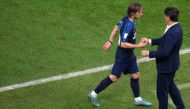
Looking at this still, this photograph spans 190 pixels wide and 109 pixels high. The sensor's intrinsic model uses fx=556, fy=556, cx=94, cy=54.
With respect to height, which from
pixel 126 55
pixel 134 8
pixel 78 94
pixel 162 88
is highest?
pixel 134 8

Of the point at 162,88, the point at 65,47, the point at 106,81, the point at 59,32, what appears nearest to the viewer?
the point at 162,88

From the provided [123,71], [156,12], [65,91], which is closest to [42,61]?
[65,91]

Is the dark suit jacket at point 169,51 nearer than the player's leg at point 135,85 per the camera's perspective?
Yes

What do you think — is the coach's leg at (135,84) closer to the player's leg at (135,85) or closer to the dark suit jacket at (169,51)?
the player's leg at (135,85)

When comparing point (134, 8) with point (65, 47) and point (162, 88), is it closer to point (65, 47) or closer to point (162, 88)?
point (162, 88)

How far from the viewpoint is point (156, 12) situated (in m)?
13.6

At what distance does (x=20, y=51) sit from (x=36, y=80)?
4.48 ft

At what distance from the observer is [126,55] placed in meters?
9.21

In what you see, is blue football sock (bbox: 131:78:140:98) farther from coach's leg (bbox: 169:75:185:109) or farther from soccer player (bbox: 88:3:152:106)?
coach's leg (bbox: 169:75:185:109)

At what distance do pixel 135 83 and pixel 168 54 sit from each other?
132 cm

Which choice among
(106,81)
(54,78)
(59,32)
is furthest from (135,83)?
(59,32)

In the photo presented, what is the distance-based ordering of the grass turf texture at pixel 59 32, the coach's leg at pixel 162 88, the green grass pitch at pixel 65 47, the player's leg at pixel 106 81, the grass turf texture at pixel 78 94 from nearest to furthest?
the coach's leg at pixel 162 88, the player's leg at pixel 106 81, the grass turf texture at pixel 78 94, the green grass pitch at pixel 65 47, the grass turf texture at pixel 59 32

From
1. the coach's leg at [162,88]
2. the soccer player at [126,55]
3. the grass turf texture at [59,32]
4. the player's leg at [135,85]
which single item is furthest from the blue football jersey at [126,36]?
the grass turf texture at [59,32]

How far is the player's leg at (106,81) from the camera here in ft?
30.4
